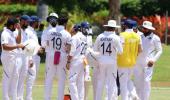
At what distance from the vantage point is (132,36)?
1620 cm

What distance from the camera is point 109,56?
1581 cm

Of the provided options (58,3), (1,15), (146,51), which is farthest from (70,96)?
(1,15)

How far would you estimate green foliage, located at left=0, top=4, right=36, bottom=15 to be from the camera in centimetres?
4416

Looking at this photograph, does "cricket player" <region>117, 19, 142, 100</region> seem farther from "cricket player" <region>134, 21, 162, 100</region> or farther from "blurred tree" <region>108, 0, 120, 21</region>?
"blurred tree" <region>108, 0, 120, 21</region>

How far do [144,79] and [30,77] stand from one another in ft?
9.30

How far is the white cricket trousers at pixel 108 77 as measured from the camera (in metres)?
15.8

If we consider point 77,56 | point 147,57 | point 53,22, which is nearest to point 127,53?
point 147,57

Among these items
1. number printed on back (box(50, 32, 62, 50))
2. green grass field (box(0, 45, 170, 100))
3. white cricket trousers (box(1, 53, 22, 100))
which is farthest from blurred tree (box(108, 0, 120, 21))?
white cricket trousers (box(1, 53, 22, 100))

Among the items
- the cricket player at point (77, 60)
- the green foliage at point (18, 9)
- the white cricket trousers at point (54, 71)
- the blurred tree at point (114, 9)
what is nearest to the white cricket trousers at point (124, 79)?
the cricket player at point (77, 60)

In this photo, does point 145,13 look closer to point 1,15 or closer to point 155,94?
point 1,15

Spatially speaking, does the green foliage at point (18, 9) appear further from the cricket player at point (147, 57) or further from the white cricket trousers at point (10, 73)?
the white cricket trousers at point (10, 73)

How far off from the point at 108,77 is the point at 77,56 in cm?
89

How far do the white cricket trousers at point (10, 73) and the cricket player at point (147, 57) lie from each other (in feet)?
10.2

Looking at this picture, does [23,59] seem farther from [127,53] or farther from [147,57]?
[147,57]
